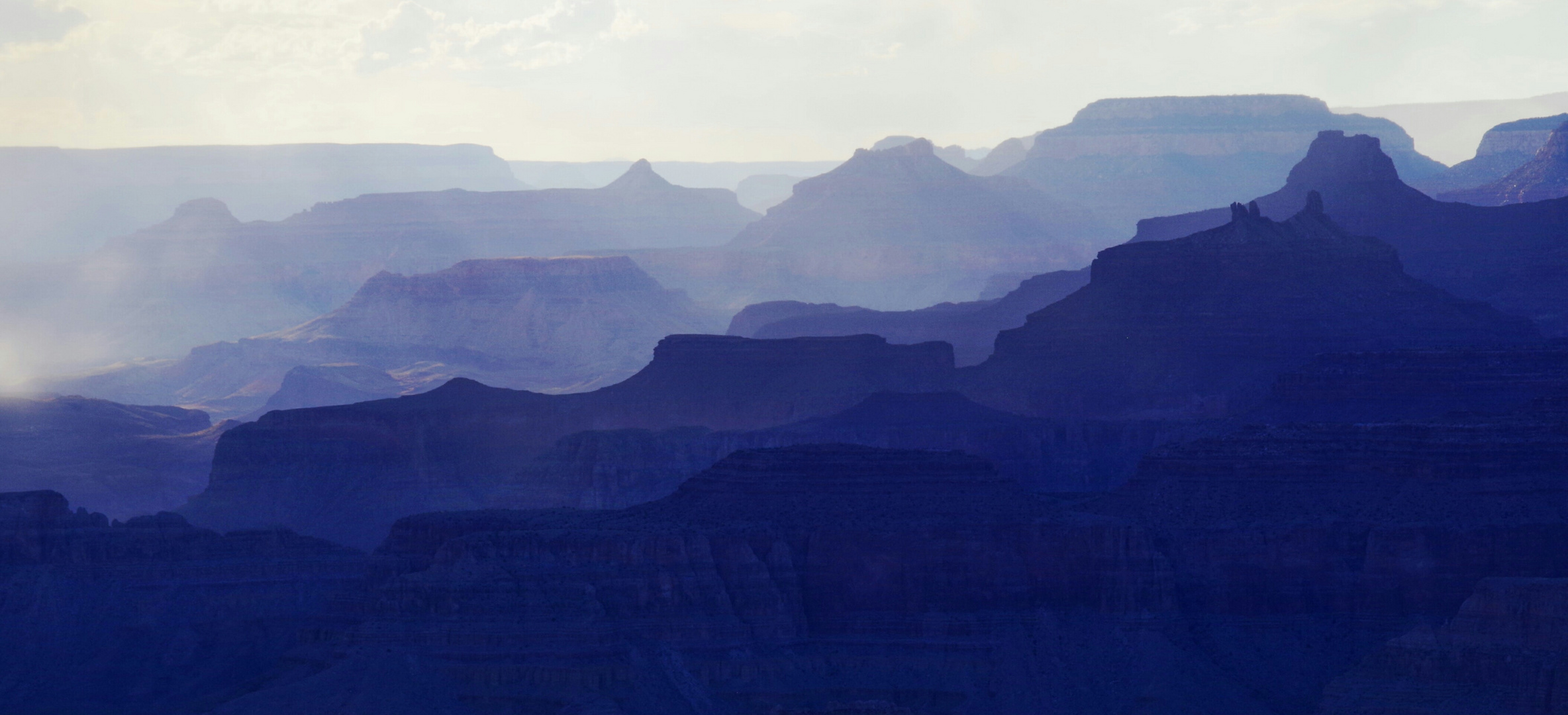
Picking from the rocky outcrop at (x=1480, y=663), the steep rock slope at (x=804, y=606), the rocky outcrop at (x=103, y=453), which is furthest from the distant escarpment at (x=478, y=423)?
the rocky outcrop at (x=1480, y=663)

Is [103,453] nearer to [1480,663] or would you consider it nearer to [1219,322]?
[1219,322]

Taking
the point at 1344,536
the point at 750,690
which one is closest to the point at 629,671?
the point at 750,690

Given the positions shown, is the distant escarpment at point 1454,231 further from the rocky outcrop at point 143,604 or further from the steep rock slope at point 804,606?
the rocky outcrop at point 143,604

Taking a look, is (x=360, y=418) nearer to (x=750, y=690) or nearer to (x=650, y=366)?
(x=650, y=366)

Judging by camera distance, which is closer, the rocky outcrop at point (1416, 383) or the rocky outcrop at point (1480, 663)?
the rocky outcrop at point (1480, 663)

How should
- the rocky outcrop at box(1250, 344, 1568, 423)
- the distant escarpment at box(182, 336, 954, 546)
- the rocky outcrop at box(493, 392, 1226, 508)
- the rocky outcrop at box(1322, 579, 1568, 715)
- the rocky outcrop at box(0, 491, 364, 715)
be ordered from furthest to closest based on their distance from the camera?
the distant escarpment at box(182, 336, 954, 546) < the rocky outcrop at box(493, 392, 1226, 508) < the rocky outcrop at box(1250, 344, 1568, 423) < the rocky outcrop at box(0, 491, 364, 715) < the rocky outcrop at box(1322, 579, 1568, 715)

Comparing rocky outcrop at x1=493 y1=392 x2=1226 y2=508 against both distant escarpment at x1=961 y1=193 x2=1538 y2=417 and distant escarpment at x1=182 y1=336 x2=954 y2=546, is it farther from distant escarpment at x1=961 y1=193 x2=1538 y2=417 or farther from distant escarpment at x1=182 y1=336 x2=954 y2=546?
distant escarpment at x1=961 y1=193 x2=1538 y2=417

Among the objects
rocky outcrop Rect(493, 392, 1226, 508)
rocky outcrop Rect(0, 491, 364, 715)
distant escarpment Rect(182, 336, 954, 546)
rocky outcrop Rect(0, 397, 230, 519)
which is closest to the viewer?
rocky outcrop Rect(0, 491, 364, 715)

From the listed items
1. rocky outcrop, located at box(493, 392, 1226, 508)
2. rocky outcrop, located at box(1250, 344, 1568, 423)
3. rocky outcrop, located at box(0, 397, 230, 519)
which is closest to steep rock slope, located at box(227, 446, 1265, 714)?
rocky outcrop, located at box(1250, 344, 1568, 423)
